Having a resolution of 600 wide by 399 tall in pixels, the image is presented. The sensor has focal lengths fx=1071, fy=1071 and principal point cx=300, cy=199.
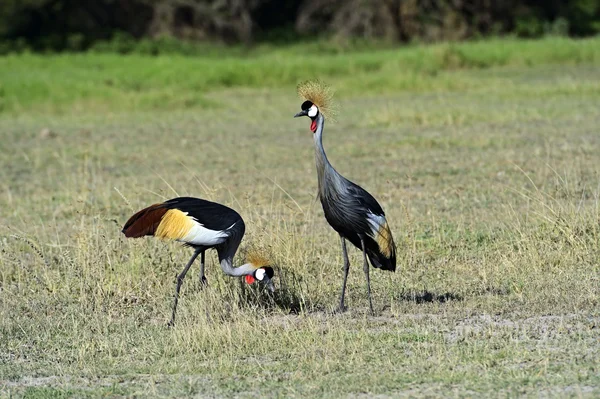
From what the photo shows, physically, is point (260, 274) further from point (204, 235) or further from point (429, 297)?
point (429, 297)

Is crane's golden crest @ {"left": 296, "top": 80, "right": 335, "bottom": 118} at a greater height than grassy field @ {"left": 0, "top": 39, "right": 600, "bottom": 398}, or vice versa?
crane's golden crest @ {"left": 296, "top": 80, "right": 335, "bottom": 118}

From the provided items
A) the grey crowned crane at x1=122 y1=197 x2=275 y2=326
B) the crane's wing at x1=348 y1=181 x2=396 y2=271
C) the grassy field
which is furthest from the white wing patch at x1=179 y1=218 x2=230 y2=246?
the crane's wing at x1=348 y1=181 x2=396 y2=271

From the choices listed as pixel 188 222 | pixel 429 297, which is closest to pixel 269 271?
pixel 188 222

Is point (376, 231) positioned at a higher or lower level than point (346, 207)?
lower

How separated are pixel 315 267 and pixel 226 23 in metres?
24.8

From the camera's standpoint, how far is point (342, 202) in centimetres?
687

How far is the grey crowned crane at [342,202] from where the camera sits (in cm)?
687

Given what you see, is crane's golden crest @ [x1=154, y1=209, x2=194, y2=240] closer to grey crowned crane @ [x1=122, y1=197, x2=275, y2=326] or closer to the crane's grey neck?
grey crowned crane @ [x1=122, y1=197, x2=275, y2=326]

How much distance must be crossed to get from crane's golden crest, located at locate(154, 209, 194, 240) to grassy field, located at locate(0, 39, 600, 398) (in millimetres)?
531

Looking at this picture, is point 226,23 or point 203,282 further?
point 226,23

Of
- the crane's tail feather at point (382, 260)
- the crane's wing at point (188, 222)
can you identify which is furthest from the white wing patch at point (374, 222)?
the crane's wing at point (188, 222)

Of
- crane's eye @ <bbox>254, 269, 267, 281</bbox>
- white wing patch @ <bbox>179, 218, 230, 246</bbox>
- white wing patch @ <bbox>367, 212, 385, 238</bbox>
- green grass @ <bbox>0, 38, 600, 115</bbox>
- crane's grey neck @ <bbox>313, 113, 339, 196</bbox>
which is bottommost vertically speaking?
green grass @ <bbox>0, 38, 600, 115</bbox>

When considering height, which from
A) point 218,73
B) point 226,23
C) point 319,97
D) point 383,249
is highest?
point 319,97

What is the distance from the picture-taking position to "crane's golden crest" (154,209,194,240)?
6824 millimetres
